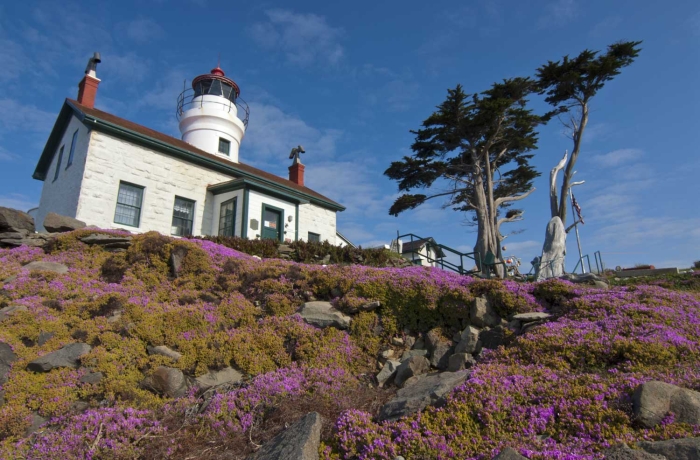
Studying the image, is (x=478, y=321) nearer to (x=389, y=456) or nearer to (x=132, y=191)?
(x=389, y=456)

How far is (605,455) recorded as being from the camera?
3.20 meters

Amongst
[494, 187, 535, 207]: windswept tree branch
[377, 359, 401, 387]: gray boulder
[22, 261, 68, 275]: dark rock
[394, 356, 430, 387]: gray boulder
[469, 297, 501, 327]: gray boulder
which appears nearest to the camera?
[394, 356, 430, 387]: gray boulder

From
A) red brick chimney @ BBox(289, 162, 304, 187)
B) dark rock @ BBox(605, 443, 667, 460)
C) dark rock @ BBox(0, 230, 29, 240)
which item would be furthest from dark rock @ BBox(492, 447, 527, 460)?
red brick chimney @ BBox(289, 162, 304, 187)

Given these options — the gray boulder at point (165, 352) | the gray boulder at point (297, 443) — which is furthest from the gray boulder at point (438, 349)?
the gray boulder at point (165, 352)

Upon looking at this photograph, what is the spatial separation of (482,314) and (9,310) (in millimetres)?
7956

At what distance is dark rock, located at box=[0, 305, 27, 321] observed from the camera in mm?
6801

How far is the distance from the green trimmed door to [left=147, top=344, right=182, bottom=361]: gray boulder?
12.1 m

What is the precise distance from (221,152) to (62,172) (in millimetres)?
8320

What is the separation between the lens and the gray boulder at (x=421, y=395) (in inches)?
174

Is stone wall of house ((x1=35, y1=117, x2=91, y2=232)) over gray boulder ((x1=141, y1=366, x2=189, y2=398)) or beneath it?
over

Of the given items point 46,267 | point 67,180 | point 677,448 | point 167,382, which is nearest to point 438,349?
point 677,448

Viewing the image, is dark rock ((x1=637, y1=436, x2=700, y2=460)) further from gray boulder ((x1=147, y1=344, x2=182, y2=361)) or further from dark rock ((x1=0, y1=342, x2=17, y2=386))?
dark rock ((x1=0, y1=342, x2=17, y2=386))

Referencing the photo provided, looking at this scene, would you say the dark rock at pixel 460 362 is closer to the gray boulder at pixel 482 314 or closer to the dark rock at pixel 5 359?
the gray boulder at pixel 482 314

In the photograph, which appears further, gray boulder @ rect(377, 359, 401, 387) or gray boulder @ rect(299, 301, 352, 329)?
gray boulder @ rect(299, 301, 352, 329)
